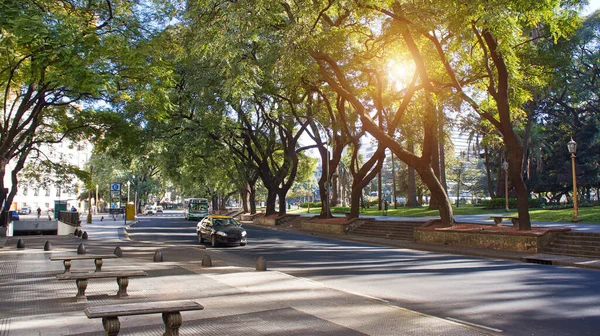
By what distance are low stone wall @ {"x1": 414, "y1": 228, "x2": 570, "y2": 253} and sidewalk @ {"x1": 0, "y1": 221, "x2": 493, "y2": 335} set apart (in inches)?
424

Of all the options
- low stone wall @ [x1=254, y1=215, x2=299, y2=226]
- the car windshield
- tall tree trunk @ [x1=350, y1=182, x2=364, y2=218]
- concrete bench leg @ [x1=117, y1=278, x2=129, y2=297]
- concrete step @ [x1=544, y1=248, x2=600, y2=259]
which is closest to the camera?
concrete bench leg @ [x1=117, y1=278, x2=129, y2=297]

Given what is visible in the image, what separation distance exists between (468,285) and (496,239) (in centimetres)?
878

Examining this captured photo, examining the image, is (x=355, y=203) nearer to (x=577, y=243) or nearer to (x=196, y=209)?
(x=577, y=243)

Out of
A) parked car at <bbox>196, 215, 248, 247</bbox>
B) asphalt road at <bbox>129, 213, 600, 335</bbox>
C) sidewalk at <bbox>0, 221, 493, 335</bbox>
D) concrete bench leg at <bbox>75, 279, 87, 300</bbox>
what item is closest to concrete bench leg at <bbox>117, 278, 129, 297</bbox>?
sidewalk at <bbox>0, 221, 493, 335</bbox>

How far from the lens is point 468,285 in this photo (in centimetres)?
1054

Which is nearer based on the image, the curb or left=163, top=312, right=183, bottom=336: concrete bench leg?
left=163, top=312, right=183, bottom=336: concrete bench leg

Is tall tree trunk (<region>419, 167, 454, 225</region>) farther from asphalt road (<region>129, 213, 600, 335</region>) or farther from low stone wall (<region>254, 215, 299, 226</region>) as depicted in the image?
low stone wall (<region>254, 215, 299, 226</region>)

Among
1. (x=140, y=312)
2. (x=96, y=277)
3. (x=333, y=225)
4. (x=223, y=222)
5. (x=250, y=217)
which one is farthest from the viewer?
(x=250, y=217)

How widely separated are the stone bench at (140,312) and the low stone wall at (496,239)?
15459 mm

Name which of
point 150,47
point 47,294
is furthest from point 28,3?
point 47,294

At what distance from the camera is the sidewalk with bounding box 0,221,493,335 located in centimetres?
649

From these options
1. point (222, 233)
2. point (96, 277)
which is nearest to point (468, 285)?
point (96, 277)

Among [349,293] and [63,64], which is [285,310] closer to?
[349,293]

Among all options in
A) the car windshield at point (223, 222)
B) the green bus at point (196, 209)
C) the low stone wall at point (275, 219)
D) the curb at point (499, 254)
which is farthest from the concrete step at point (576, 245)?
the green bus at point (196, 209)
